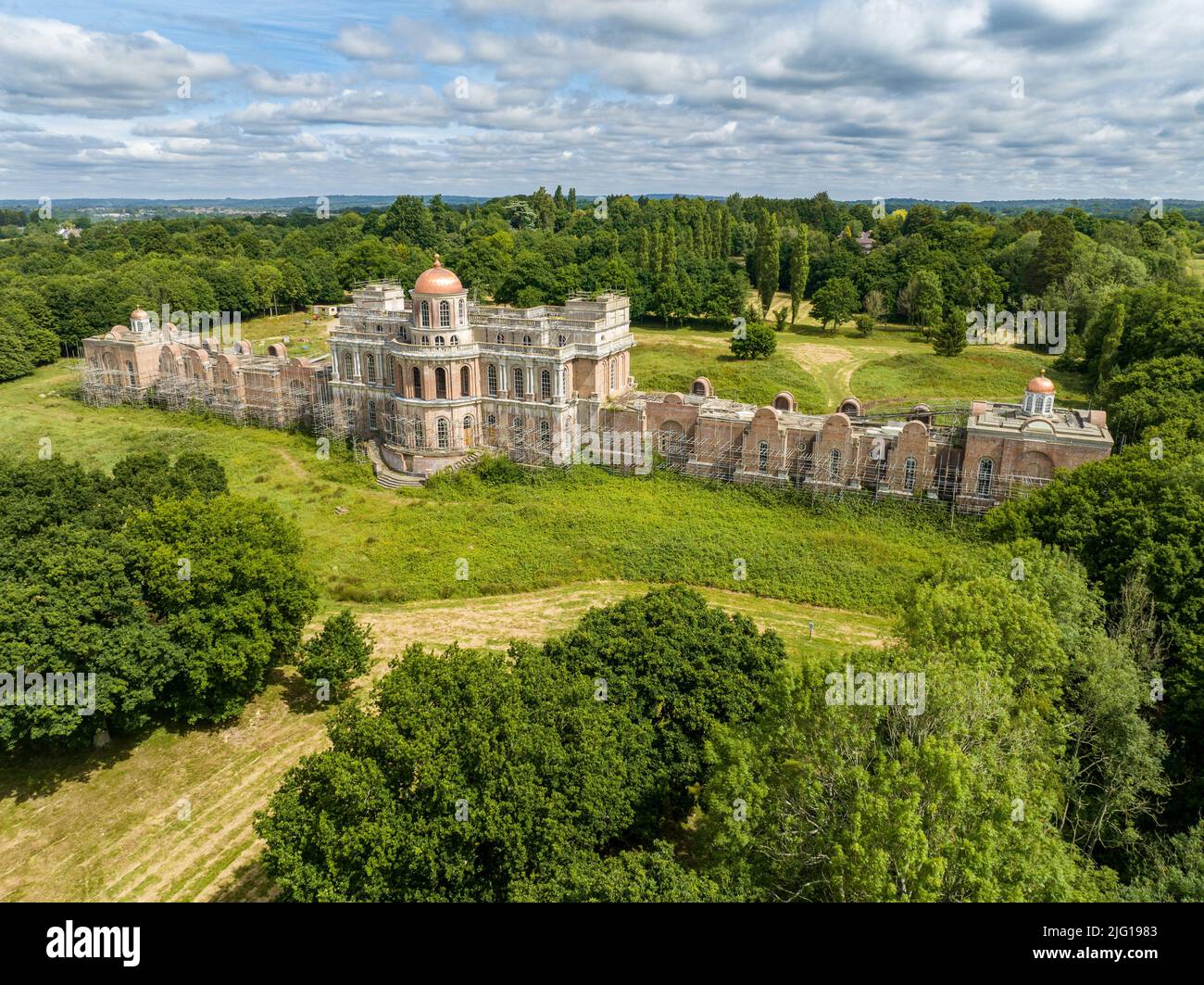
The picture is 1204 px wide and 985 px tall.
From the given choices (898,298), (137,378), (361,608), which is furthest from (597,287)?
(361,608)

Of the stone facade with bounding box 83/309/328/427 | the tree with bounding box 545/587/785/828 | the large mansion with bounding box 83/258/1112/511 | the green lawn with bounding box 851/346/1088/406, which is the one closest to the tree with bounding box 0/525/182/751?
the tree with bounding box 545/587/785/828

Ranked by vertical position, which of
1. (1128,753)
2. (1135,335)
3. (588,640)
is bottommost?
(1128,753)

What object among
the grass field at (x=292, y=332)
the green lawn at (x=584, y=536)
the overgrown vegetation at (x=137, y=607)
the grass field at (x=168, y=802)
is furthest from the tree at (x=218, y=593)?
the grass field at (x=292, y=332)

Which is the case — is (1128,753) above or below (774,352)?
below

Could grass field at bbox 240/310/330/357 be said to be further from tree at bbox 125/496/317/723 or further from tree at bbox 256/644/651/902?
tree at bbox 256/644/651/902
